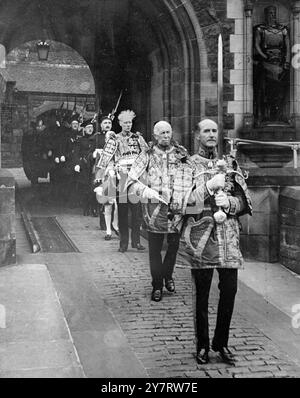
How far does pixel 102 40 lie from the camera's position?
45.2ft

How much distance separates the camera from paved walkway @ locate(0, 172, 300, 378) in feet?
14.6

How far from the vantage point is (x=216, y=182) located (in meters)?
4.23

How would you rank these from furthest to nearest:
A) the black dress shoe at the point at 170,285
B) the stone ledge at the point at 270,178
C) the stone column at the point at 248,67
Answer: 1. the stone column at the point at 248,67
2. the stone ledge at the point at 270,178
3. the black dress shoe at the point at 170,285

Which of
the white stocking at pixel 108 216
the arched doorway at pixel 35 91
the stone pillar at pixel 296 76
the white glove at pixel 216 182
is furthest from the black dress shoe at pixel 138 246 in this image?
the arched doorway at pixel 35 91

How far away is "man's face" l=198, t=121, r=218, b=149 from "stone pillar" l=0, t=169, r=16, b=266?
134 inches

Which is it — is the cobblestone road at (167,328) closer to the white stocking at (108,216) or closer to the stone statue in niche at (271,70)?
the white stocking at (108,216)

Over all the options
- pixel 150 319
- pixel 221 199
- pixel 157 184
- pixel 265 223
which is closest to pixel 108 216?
pixel 265 223

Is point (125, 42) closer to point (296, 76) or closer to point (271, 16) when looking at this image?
point (271, 16)

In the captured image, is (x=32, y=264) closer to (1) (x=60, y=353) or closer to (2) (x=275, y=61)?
(1) (x=60, y=353)

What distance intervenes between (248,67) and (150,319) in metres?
5.23

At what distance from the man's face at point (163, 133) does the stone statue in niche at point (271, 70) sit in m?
4.14

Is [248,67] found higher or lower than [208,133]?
higher

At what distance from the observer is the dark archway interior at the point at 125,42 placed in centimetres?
1030

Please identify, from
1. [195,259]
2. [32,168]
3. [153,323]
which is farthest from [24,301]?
[32,168]
